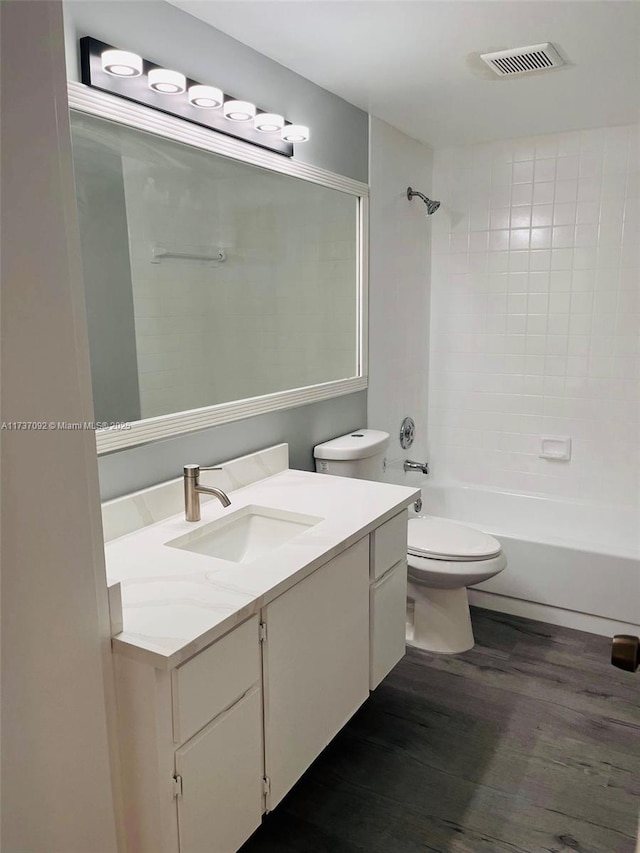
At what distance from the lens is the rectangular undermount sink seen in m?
1.86

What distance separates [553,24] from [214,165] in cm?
110

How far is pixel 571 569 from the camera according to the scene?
9.41ft

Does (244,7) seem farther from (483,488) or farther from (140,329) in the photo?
(483,488)

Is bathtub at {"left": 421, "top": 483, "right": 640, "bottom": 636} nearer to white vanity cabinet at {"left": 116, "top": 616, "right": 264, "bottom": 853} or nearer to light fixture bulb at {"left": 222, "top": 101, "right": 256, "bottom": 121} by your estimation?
white vanity cabinet at {"left": 116, "top": 616, "right": 264, "bottom": 853}

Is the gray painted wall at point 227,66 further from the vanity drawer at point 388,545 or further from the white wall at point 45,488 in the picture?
the vanity drawer at point 388,545

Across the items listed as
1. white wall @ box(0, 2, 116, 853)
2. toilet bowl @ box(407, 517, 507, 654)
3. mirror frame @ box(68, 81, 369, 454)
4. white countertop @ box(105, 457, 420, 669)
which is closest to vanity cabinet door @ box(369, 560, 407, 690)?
white countertop @ box(105, 457, 420, 669)

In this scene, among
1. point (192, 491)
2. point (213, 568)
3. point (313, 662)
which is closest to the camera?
point (213, 568)

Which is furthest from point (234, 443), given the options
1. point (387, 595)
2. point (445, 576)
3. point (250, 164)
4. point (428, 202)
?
point (428, 202)

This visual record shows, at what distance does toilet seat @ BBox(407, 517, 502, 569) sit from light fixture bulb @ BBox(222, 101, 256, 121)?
164 cm

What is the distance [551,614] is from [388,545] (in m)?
1.34

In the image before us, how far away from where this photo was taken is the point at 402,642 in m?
2.20

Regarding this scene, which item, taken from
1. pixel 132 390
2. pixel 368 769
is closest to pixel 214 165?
pixel 132 390

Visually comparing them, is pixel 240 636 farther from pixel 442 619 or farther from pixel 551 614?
pixel 551 614

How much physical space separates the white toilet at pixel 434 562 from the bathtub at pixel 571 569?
364 mm
